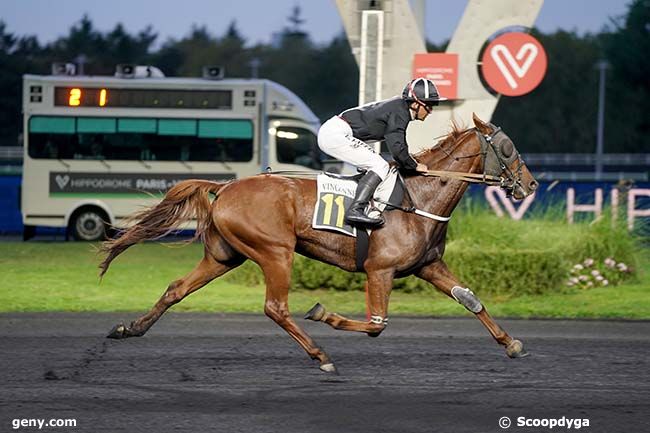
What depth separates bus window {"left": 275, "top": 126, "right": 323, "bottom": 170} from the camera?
25078 millimetres

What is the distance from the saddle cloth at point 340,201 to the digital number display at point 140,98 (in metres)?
16.2

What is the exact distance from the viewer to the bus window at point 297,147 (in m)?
25.1

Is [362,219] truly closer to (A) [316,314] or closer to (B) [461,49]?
(A) [316,314]

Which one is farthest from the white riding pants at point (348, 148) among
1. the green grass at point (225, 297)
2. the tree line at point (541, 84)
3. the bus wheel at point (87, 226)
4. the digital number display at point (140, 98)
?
the tree line at point (541, 84)

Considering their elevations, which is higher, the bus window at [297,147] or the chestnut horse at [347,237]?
the bus window at [297,147]

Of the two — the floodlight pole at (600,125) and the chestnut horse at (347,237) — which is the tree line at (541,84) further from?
the chestnut horse at (347,237)

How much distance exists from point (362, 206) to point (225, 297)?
5.58 m

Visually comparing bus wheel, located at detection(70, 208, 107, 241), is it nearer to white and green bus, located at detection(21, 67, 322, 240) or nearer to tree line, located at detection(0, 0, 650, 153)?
white and green bus, located at detection(21, 67, 322, 240)

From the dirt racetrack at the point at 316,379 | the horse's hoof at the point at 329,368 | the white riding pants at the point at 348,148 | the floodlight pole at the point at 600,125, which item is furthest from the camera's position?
the floodlight pole at the point at 600,125

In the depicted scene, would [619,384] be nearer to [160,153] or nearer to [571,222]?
[571,222]

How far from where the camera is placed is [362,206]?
8930mm

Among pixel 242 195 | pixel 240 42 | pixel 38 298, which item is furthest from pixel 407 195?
pixel 240 42

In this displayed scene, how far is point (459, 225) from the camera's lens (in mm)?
15023

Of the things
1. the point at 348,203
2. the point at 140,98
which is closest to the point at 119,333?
the point at 348,203
